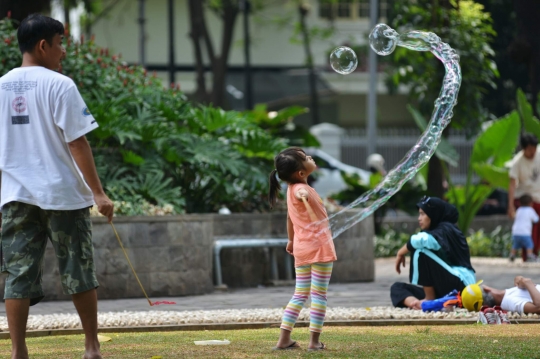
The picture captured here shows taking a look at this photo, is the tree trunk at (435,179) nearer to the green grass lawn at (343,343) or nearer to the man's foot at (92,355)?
the green grass lawn at (343,343)

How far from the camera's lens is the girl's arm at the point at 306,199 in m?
6.29

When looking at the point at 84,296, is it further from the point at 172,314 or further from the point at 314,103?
the point at 314,103

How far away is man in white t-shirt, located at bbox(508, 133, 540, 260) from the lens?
48.6 ft

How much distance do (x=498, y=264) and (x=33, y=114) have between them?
11.1 metres

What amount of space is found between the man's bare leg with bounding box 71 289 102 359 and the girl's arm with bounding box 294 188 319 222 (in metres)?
1.45

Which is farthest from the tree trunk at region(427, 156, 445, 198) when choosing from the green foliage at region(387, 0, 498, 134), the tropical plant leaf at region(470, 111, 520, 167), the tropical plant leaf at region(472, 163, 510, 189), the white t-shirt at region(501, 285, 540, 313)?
the white t-shirt at region(501, 285, 540, 313)

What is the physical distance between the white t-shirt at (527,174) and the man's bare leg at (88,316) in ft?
34.2

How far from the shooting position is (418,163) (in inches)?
308

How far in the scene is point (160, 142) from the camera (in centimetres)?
1266

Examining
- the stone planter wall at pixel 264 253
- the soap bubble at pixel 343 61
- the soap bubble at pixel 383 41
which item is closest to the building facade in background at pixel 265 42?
the stone planter wall at pixel 264 253

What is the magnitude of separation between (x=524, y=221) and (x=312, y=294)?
9.14 meters

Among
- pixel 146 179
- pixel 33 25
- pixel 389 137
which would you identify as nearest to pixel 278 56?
pixel 389 137

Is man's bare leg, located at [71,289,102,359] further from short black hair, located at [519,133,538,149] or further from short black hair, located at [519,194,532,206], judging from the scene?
short black hair, located at [519,194,532,206]

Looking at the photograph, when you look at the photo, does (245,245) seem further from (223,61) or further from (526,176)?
(223,61)
